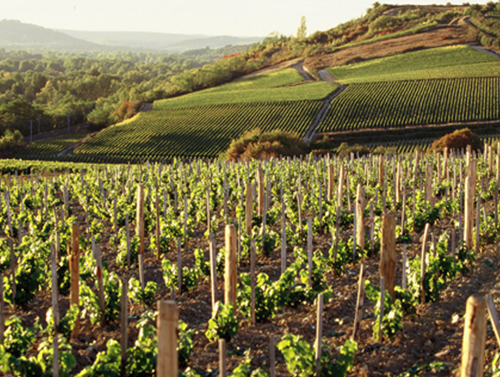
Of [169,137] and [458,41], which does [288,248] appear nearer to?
[169,137]

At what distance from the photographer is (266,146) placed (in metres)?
36.5

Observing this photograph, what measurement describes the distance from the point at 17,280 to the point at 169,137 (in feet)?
151

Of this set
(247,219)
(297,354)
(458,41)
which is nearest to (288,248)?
(247,219)

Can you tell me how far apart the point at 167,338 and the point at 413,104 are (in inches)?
2202

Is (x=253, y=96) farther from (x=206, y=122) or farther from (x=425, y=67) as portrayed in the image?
(x=425, y=67)

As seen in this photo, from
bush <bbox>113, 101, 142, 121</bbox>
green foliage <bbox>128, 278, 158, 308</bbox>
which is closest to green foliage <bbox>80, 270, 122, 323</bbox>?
green foliage <bbox>128, 278, 158, 308</bbox>

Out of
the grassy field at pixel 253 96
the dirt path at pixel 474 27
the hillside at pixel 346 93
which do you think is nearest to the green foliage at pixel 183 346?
the hillside at pixel 346 93

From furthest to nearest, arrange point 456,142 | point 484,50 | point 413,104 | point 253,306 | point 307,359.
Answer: point 484,50, point 413,104, point 456,142, point 253,306, point 307,359

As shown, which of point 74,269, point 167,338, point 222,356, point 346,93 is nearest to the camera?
point 167,338

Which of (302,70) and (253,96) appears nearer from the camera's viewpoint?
(253,96)

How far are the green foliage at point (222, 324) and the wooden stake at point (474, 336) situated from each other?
2.71 meters

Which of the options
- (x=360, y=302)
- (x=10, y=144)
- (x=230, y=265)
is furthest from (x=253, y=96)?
(x=360, y=302)

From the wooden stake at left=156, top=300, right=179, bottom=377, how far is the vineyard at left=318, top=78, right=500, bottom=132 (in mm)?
47479

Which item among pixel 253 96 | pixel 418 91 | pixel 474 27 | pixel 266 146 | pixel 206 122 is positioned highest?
pixel 474 27
